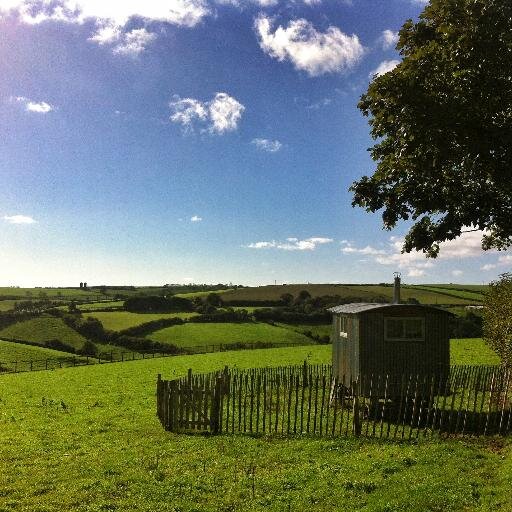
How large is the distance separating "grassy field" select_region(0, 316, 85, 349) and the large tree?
72104 millimetres

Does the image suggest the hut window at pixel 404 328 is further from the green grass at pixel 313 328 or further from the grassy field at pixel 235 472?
the green grass at pixel 313 328

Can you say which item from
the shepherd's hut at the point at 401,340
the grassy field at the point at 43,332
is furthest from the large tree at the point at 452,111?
the grassy field at the point at 43,332

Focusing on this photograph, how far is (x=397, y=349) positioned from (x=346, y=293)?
94.3m

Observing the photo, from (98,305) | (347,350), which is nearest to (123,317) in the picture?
(98,305)

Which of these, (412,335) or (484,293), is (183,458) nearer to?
(412,335)

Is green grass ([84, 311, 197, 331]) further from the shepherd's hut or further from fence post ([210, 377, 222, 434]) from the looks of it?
fence post ([210, 377, 222, 434])

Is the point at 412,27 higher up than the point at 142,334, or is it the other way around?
the point at 412,27

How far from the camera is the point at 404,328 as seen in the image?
2189 cm

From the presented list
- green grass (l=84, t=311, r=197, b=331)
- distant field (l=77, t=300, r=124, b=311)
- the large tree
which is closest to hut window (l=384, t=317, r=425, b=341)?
A: the large tree

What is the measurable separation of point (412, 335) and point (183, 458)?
12.0m

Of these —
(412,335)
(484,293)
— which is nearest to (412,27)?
(412,335)

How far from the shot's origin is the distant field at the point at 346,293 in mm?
108000

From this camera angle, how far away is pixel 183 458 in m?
→ 14.1

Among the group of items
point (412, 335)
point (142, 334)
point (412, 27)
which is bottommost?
point (142, 334)
